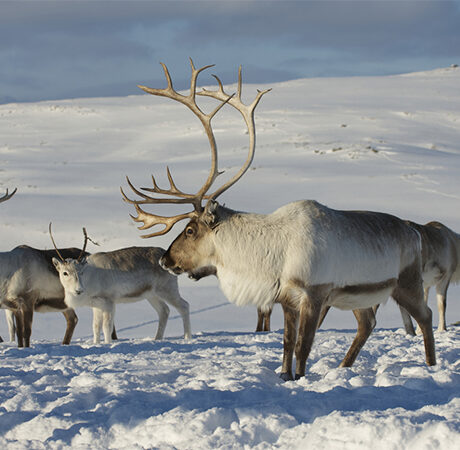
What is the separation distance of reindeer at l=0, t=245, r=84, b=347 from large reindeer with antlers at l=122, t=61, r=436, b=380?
459 centimetres

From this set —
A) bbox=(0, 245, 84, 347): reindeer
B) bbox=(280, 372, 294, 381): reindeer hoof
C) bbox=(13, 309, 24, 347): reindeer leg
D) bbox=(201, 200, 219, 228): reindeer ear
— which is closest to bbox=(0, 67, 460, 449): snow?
bbox=(280, 372, 294, 381): reindeer hoof

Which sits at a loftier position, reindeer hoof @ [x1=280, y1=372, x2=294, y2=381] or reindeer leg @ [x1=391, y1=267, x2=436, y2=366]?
reindeer leg @ [x1=391, y1=267, x2=436, y2=366]

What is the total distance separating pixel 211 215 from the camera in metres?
7.03

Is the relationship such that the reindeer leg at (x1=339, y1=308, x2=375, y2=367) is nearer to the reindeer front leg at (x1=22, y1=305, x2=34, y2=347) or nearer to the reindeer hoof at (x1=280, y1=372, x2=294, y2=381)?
the reindeer hoof at (x1=280, y1=372, x2=294, y2=381)

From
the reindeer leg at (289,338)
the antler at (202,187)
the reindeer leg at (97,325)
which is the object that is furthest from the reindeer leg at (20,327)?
Answer: the reindeer leg at (289,338)

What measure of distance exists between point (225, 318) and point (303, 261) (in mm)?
8686

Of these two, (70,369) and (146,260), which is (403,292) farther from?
(146,260)

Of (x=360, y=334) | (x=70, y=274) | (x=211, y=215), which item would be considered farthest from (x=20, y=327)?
(x=360, y=334)

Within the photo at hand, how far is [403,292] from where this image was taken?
7078 millimetres

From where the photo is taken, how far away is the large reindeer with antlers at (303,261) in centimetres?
661

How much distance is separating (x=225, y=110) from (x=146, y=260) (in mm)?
37381

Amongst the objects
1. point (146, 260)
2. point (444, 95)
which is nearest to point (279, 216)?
point (146, 260)

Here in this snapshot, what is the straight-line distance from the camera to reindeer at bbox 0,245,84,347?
11.1 metres

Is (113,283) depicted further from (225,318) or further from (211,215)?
(225,318)
